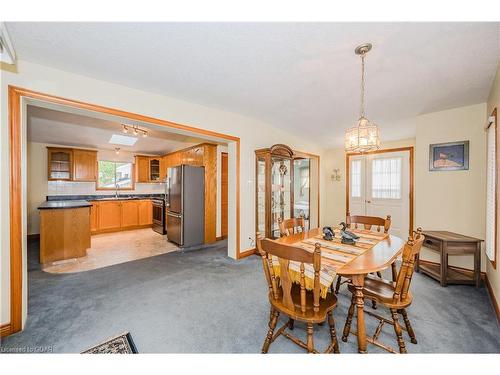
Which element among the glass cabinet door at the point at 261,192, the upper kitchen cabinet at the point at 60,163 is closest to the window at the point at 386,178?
the glass cabinet door at the point at 261,192

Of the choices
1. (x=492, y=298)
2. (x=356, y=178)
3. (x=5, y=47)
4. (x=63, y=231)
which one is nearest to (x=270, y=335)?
(x=492, y=298)

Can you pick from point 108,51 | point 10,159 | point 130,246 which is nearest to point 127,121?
point 108,51

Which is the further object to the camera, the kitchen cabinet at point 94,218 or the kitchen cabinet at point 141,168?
the kitchen cabinet at point 141,168

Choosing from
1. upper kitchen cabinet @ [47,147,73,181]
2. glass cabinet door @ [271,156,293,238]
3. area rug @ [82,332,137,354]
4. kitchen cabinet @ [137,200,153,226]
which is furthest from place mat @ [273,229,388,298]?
upper kitchen cabinet @ [47,147,73,181]

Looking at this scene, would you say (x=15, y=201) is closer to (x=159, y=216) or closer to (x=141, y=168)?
(x=159, y=216)

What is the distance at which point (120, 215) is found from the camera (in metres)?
5.69

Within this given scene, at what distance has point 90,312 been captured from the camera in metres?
2.03

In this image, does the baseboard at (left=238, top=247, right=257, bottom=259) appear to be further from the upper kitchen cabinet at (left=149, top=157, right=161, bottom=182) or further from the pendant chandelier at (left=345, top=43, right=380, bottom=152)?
the upper kitchen cabinet at (left=149, top=157, right=161, bottom=182)

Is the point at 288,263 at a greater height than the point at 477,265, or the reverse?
the point at 288,263

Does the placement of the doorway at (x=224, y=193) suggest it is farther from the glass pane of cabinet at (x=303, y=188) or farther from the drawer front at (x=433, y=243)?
the drawer front at (x=433, y=243)

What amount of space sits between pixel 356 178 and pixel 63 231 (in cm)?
625

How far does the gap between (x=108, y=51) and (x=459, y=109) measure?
4438mm

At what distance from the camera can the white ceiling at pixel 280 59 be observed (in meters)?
1.48
